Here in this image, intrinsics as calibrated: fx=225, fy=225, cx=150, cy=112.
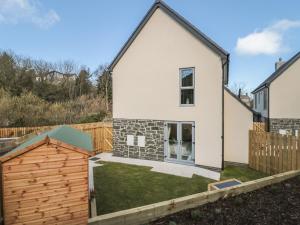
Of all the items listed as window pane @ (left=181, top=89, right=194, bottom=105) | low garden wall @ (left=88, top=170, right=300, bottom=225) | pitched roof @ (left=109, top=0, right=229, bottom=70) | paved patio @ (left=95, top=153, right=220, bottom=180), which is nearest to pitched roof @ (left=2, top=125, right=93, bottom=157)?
low garden wall @ (left=88, top=170, right=300, bottom=225)

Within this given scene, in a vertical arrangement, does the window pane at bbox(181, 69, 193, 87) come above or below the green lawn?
above

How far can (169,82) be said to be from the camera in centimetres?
1224

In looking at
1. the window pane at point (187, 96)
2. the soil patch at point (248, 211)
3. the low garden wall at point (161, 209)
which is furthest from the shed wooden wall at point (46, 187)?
the window pane at point (187, 96)

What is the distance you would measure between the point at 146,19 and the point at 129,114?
559cm

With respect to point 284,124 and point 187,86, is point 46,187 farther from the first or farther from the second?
point 284,124

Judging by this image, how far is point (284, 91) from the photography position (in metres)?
16.7

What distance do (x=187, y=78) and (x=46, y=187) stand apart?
30.3 feet

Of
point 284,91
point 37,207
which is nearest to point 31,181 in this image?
point 37,207

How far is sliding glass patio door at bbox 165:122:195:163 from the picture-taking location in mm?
11727

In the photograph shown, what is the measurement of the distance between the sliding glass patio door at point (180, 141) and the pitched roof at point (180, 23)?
384 centimetres

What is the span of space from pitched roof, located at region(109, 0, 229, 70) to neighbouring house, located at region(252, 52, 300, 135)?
8692 mm

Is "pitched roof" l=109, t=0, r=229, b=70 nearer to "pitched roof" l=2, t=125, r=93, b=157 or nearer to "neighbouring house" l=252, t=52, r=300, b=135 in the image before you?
"pitched roof" l=2, t=125, r=93, b=157

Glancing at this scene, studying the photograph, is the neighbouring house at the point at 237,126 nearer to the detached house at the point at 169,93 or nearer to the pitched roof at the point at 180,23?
the detached house at the point at 169,93

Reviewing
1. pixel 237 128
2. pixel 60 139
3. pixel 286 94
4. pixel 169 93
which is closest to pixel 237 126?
pixel 237 128
